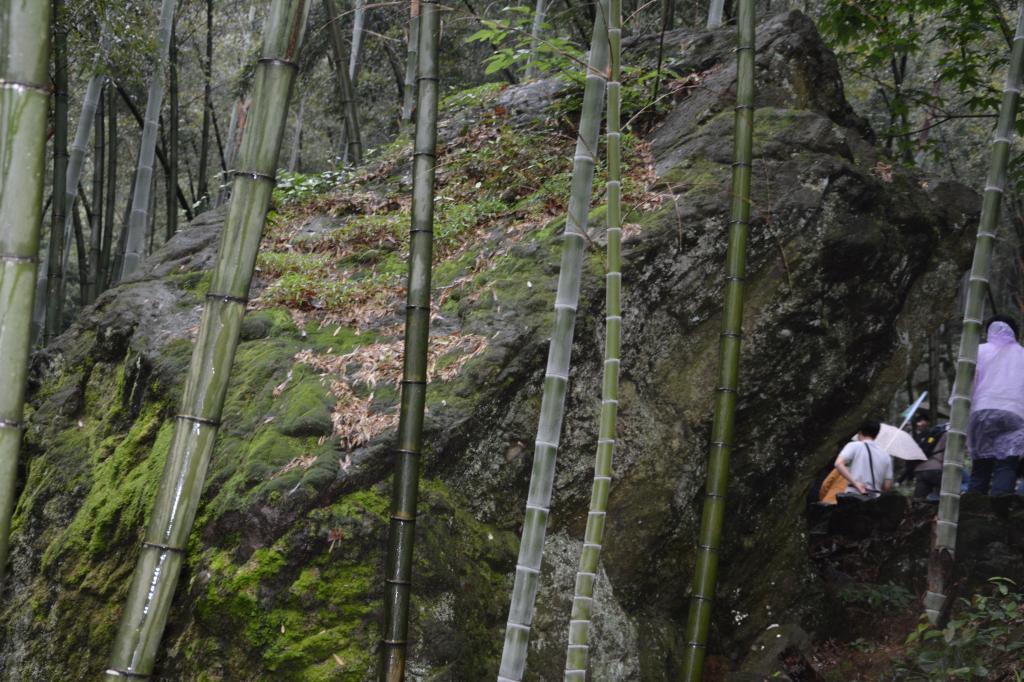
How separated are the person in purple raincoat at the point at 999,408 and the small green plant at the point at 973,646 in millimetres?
1165

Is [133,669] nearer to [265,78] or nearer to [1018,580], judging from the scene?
[265,78]

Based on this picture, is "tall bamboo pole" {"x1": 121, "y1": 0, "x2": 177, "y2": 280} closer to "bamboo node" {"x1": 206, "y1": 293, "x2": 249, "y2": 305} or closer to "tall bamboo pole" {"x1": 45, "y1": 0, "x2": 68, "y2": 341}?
"tall bamboo pole" {"x1": 45, "y1": 0, "x2": 68, "y2": 341}

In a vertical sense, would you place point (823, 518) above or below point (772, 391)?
below

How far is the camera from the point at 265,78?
216cm

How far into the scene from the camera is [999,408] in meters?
5.17

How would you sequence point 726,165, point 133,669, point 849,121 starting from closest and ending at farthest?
point 133,669
point 726,165
point 849,121

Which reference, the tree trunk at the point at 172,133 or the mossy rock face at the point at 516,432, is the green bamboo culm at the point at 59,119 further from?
the tree trunk at the point at 172,133

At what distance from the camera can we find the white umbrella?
7188 mm

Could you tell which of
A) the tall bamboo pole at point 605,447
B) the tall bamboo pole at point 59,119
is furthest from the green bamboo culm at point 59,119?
the tall bamboo pole at point 605,447

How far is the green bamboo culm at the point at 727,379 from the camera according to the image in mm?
3320

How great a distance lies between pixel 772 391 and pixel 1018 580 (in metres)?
1.67

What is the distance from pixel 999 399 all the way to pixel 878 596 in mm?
1346

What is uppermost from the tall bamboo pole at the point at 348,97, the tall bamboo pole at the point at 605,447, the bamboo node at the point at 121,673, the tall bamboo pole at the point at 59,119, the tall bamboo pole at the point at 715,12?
the tall bamboo pole at the point at 715,12

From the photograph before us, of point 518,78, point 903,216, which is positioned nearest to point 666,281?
point 903,216
